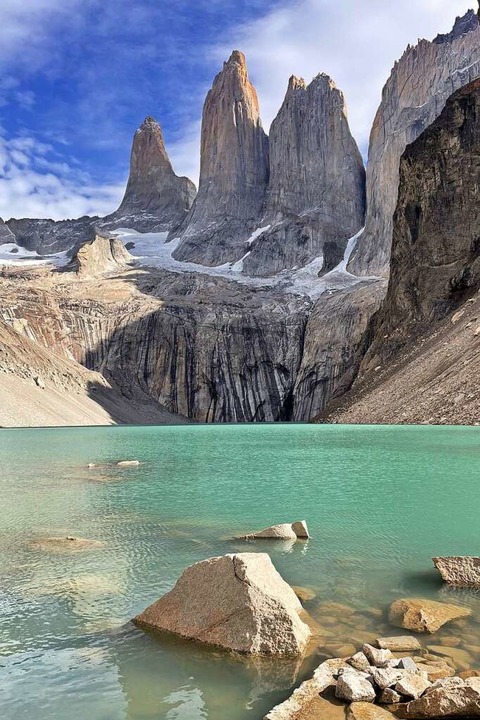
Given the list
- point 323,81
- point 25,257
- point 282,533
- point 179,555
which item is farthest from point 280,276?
point 179,555

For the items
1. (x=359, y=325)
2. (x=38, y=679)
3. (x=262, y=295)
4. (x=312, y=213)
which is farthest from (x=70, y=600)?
(x=312, y=213)

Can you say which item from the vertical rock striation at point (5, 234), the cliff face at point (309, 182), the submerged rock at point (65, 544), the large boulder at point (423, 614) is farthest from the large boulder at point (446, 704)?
the vertical rock striation at point (5, 234)

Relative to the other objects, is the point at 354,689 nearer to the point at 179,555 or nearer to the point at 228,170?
the point at 179,555

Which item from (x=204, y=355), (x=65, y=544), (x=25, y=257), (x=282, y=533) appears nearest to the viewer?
(x=65, y=544)

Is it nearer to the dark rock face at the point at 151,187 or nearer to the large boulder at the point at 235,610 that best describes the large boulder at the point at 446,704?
the large boulder at the point at 235,610

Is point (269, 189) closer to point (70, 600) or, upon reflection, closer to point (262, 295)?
point (262, 295)
